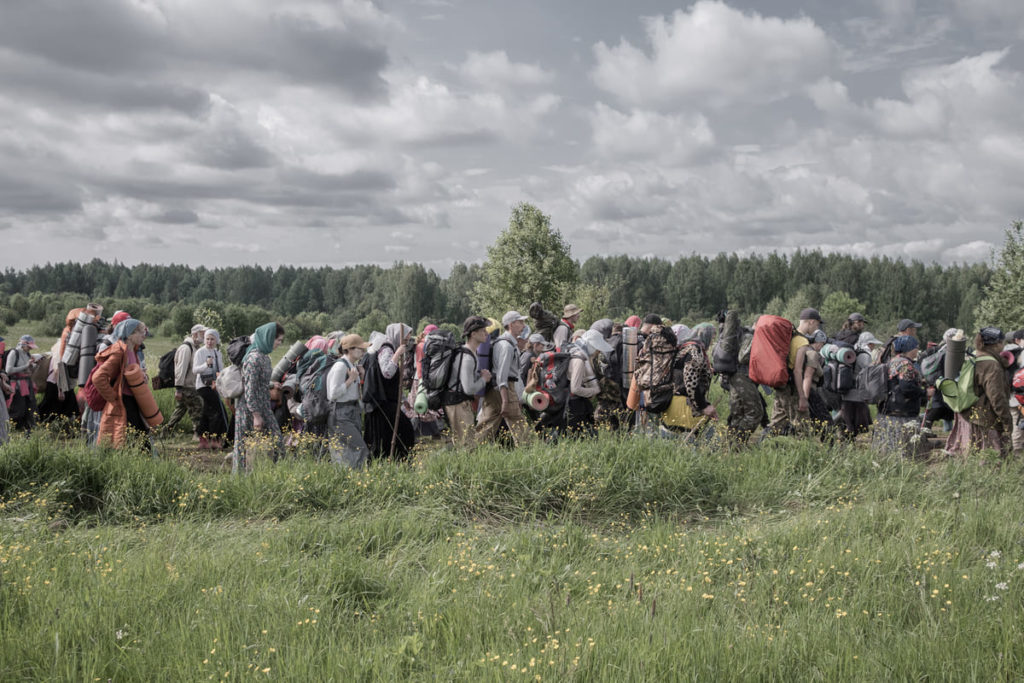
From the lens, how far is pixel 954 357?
8289mm

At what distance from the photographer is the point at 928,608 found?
12.7 feet

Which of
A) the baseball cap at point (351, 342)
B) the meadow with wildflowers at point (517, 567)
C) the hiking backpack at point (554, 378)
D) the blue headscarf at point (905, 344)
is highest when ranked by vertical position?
the blue headscarf at point (905, 344)

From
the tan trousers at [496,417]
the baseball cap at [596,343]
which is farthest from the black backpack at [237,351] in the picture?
the baseball cap at [596,343]

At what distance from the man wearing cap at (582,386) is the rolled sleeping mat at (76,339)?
6998mm

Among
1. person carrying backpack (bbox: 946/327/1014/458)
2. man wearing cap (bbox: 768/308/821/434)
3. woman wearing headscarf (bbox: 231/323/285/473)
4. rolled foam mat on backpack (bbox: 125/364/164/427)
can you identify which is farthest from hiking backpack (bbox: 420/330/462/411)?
person carrying backpack (bbox: 946/327/1014/458)

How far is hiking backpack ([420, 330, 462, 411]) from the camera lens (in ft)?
27.2

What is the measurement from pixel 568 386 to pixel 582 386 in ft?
0.71

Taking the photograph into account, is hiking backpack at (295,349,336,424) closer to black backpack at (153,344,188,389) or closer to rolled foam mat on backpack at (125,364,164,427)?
rolled foam mat on backpack at (125,364,164,427)

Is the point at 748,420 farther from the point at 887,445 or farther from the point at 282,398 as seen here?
the point at 282,398

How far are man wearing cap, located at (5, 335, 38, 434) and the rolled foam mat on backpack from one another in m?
3.50

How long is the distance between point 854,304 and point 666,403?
10358 centimetres

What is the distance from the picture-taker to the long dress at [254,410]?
8.05 m

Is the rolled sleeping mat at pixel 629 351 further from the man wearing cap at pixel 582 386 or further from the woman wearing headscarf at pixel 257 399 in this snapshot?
the woman wearing headscarf at pixel 257 399

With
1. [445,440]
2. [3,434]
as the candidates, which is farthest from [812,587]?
[3,434]
